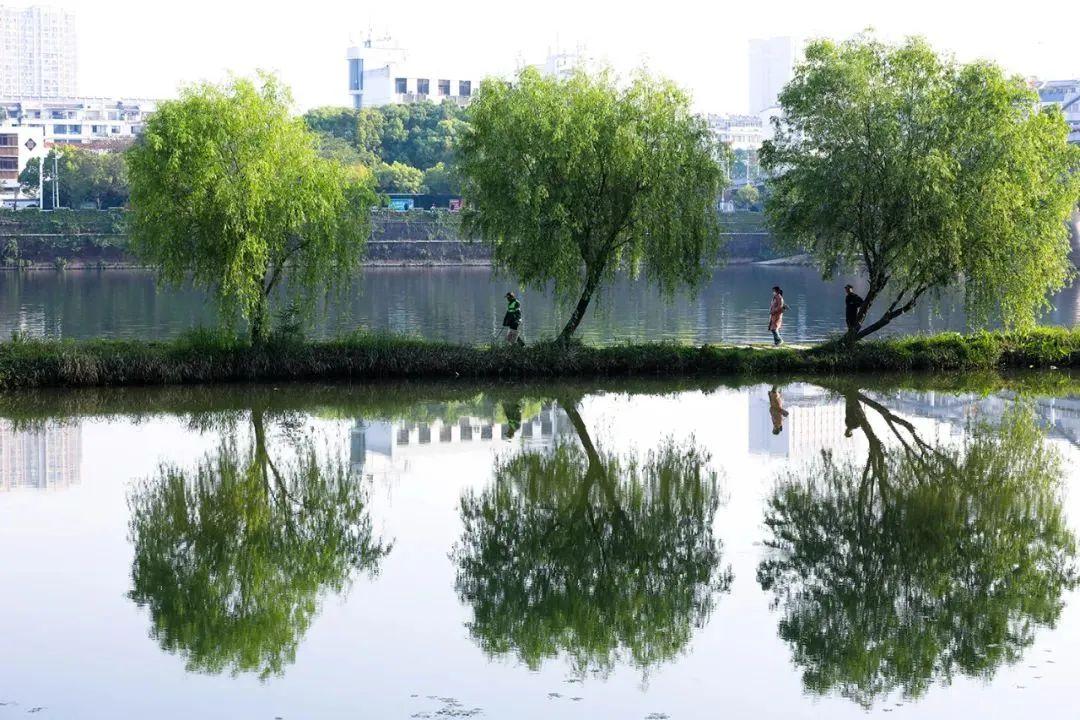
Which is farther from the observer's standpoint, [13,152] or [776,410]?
[13,152]

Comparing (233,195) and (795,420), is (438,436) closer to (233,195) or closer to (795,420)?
(795,420)

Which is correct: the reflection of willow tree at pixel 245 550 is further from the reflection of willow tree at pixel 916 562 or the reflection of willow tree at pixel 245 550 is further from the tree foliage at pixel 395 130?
the tree foliage at pixel 395 130

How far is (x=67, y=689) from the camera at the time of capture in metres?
12.3

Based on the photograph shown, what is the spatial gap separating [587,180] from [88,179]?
99.6 metres


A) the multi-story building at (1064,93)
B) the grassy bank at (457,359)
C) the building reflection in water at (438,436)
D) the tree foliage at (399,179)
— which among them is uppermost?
the multi-story building at (1064,93)

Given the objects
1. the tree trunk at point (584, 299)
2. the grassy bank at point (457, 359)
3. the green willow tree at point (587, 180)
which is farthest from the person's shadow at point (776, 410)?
the tree trunk at point (584, 299)

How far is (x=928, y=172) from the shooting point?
30.7 metres

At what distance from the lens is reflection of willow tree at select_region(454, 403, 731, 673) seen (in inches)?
540

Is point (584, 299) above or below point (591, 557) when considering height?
Result: above

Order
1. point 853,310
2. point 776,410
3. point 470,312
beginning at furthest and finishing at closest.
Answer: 1. point 470,312
2. point 853,310
3. point 776,410

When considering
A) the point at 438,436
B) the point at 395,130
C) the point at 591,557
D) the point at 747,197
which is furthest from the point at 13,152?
the point at 591,557

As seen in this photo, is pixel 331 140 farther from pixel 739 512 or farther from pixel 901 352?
pixel 739 512

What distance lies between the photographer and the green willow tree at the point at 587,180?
3117 centimetres

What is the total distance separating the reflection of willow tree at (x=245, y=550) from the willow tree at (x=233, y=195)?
327 inches
